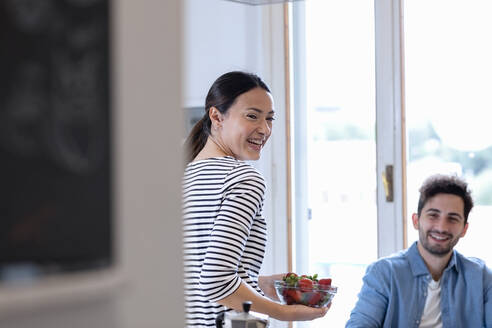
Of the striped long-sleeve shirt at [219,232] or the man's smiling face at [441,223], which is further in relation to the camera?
the man's smiling face at [441,223]

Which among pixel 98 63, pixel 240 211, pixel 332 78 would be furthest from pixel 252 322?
pixel 332 78

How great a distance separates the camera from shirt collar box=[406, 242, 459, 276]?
2.70m

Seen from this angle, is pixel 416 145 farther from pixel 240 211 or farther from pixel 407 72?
pixel 240 211

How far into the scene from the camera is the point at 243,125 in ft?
7.08

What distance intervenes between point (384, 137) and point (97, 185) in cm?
307

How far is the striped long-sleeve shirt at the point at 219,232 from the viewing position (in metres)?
1.84

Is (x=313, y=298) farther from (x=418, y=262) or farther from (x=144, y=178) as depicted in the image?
(x=144, y=178)

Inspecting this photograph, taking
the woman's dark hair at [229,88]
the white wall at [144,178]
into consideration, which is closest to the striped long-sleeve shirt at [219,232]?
the woman's dark hair at [229,88]

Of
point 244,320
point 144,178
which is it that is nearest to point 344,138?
point 244,320

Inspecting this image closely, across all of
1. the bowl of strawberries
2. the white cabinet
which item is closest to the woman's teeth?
the bowl of strawberries

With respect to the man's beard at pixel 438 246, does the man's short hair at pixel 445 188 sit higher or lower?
higher

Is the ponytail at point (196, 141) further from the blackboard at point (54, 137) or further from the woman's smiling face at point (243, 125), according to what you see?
the blackboard at point (54, 137)

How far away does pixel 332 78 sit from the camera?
378 cm

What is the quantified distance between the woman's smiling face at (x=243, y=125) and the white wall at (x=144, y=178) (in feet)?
4.78
